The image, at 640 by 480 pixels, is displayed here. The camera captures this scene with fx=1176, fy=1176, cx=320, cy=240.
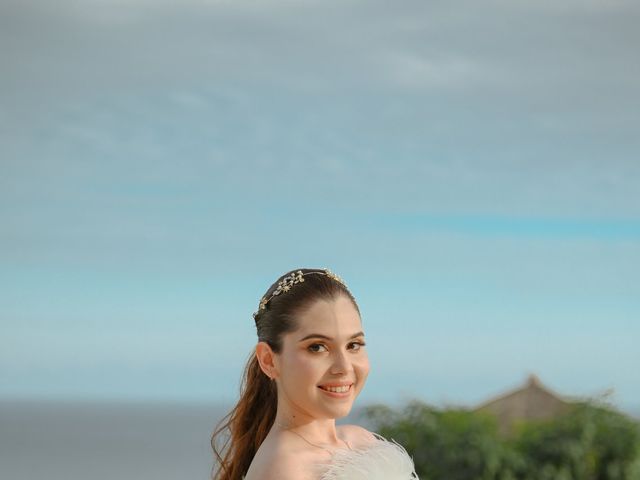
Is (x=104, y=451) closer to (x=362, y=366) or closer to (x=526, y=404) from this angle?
(x=526, y=404)

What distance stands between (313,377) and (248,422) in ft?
1.34

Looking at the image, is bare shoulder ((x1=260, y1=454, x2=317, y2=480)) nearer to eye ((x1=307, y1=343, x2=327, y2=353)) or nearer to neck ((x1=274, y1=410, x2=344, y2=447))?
neck ((x1=274, y1=410, x2=344, y2=447))

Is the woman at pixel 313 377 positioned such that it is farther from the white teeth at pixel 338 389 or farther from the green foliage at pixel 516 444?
the green foliage at pixel 516 444

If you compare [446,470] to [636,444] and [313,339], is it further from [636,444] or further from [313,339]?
[313,339]

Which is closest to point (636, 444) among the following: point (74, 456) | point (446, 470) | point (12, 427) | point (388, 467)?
point (446, 470)

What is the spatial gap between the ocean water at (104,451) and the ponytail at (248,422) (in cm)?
3348

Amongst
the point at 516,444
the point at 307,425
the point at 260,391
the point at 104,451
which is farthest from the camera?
the point at 104,451

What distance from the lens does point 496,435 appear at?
9891 millimetres

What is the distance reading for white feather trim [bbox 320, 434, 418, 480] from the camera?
282cm

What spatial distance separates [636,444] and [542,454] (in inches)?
30.3

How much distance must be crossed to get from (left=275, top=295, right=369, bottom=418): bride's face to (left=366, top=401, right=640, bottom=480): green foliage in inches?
260

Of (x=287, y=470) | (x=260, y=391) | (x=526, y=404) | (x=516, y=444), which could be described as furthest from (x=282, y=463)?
(x=526, y=404)

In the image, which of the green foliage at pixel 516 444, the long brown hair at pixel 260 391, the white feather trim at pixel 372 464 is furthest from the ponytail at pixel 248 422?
the green foliage at pixel 516 444

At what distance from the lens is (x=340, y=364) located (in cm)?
278
